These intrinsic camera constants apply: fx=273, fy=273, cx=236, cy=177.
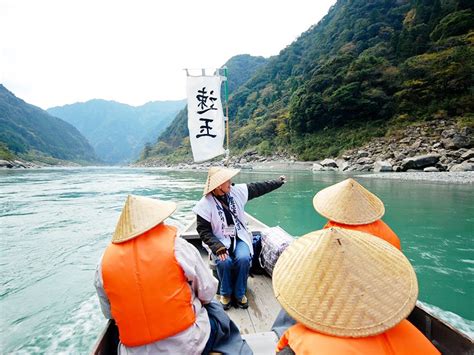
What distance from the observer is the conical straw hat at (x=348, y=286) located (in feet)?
2.76

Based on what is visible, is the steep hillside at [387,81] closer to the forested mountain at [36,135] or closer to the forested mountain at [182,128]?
the forested mountain at [182,128]

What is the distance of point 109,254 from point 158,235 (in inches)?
10.5

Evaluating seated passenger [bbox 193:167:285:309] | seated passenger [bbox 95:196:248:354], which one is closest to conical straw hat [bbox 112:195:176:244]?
seated passenger [bbox 95:196:248:354]

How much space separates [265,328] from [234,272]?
572mm

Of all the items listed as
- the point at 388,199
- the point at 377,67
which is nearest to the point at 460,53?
the point at 377,67

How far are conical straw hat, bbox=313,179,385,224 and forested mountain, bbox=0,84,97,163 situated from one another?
92359mm

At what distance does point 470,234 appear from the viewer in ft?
21.0

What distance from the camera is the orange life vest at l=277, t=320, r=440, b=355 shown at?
0.82 m

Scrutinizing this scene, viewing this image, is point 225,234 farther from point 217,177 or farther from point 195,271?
point 195,271

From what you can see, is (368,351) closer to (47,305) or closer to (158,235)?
(158,235)

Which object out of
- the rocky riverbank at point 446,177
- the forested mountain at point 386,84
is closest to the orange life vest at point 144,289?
the rocky riverbank at point 446,177

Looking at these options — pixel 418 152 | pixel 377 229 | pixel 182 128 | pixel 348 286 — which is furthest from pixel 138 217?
pixel 182 128

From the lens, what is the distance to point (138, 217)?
1.57m

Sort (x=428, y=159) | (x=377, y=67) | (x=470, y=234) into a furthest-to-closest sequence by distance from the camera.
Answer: (x=377, y=67) → (x=428, y=159) → (x=470, y=234)
